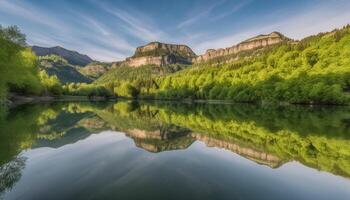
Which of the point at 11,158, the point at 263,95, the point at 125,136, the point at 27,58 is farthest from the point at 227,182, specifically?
the point at 263,95

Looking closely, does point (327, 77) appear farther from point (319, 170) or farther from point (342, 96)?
point (319, 170)

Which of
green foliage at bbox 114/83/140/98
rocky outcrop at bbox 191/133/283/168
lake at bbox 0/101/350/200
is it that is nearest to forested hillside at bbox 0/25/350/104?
green foliage at bbox 114/83/140/98

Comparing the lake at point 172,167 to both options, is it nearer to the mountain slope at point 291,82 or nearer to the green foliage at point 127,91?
the mountain slope at point 291,82

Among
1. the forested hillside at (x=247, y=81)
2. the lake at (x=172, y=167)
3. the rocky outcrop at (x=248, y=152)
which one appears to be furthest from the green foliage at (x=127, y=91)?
the rocky outcrop at (x=248, y=152)

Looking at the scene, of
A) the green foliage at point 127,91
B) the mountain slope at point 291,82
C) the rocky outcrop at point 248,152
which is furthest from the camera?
the green foliage at point 127,91

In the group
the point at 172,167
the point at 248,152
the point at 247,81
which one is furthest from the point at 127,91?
the point at 172,167

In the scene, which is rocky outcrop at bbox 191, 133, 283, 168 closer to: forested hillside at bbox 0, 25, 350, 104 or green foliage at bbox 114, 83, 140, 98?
forested hillside at bbox 0, 25, 350, 104

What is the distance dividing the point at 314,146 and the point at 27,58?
263 feet

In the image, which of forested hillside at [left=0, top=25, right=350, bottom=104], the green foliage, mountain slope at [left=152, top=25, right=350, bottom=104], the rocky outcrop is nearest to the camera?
the rocky outcrop

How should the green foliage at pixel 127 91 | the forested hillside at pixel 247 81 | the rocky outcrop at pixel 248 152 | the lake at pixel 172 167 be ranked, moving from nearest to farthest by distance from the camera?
1. the lake at pixel 172 167
2. the rocky outcrop at pixel 248 152
3. the forested hillside at pixel 247 81
4. the green foliage at pixel 127 91

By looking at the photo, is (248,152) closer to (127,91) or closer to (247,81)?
(247,81)

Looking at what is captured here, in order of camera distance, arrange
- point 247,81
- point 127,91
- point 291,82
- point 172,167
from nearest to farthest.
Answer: point 172,167 → point 291,82 → point 247,81 → point 127,91

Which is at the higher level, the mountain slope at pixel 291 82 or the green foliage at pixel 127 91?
the mountain slope at pixel 291 82

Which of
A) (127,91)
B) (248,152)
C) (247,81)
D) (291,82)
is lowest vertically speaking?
(248,152)
